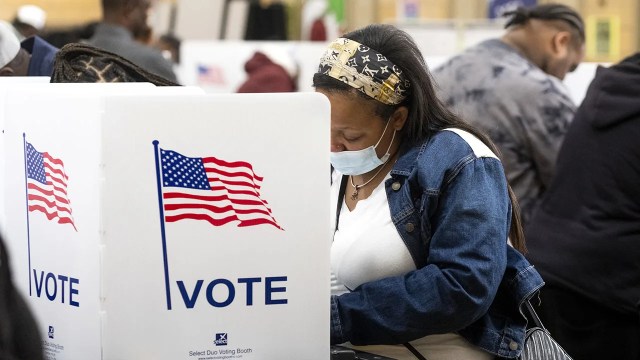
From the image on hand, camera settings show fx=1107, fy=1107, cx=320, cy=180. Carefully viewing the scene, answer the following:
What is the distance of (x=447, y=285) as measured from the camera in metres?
1.99

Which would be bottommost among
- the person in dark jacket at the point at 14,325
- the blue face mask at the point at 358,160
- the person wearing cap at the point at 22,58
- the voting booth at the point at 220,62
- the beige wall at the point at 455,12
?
the person in dark jacket at the point at 14,325

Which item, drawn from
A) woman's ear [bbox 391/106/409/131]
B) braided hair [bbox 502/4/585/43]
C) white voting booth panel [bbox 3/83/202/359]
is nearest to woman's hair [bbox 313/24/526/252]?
woman's ear [bbox 391/106/409/131]

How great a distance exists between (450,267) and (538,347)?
288 mm

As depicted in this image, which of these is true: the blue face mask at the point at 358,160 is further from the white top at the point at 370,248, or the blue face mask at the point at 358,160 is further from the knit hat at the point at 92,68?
the knit hat at the point at 92,68

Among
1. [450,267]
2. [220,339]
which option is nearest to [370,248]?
[450,267]

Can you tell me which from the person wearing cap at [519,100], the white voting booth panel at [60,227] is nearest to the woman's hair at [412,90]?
the white voting booth panel at [60,227]

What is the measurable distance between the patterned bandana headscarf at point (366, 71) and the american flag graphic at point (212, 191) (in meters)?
0.50

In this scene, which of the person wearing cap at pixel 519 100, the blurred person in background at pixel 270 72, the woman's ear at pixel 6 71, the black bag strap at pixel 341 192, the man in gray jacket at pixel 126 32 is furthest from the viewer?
the blurred person in background at pixel 270 72

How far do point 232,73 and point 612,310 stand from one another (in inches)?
208

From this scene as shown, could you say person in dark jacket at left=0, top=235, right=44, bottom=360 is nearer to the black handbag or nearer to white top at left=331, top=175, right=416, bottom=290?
white top at left=331, top=175, right=416, bottom=290

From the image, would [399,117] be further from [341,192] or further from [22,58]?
[22,58]

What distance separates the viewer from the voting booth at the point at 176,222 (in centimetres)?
165

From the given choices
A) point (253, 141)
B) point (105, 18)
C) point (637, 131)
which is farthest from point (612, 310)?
point (105, 18)

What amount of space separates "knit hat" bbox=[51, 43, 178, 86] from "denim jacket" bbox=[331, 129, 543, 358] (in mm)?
586
